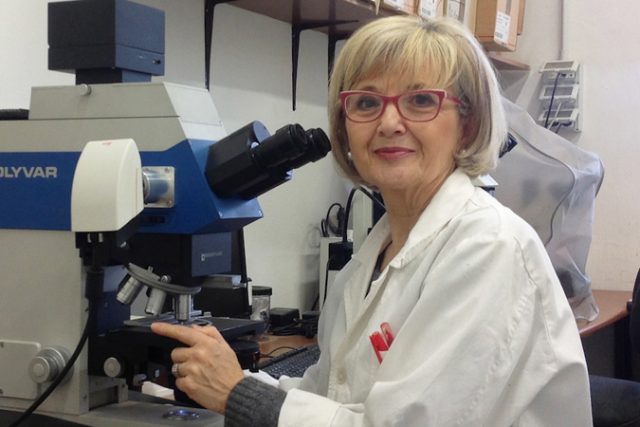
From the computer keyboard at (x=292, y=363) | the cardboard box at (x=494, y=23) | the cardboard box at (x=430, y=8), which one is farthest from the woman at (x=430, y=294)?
the cardboard box at (x=494, y=23)

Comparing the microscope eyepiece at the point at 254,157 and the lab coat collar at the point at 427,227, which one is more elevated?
the microscope eyepiece at the point at 254,157

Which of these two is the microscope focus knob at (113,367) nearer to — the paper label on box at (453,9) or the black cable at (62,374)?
the black cable at (62,374)

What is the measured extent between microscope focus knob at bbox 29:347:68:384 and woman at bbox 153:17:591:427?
18cm

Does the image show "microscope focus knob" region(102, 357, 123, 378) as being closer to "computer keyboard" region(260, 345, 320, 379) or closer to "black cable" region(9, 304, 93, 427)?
A: "black cable" region(9, 304, 93, 427)

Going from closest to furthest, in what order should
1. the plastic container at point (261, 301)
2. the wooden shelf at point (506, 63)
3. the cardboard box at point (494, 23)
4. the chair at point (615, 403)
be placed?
the chair at point (615, 403)
the plastic container at point (261, 301)
the cardboard box at point (494, 23)
the wooden shelf at point (506, 63)

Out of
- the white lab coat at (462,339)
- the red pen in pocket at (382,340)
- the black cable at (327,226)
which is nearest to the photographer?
the white lab coat at (462,339)

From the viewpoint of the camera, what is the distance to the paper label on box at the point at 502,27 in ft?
10.4

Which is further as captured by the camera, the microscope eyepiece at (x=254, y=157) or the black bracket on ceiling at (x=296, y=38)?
the black bracket on ceiling at (x=296, y=38)

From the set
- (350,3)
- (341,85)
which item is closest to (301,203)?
(350,3)

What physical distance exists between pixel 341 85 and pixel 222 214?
0.99ft

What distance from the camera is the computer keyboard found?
1.73 metres

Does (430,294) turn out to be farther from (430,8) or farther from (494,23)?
(494,23)

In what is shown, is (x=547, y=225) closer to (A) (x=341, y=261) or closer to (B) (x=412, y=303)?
(A) (x=341, y=261)

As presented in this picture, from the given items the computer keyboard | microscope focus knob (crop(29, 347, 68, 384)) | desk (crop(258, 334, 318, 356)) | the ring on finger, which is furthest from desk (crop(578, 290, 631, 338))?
microscope focus knob (crop(29, 347, 68, 384))
